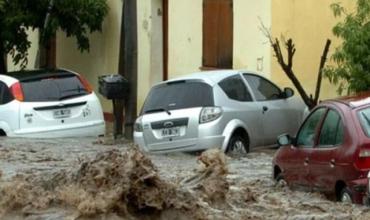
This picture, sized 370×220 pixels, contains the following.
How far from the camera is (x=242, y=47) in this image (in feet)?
65.0

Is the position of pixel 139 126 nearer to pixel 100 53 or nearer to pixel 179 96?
pixel 179 96

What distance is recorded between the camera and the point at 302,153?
11.3 meters

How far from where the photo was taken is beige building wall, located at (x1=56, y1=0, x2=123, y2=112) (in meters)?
25.2

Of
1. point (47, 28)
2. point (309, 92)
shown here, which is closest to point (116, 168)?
point (309, 92)

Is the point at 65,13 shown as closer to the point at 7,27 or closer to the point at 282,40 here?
the point at 7,27

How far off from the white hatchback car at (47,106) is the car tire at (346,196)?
8892 millimetres

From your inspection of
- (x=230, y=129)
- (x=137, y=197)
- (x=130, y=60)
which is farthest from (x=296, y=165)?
(x=130, y=60)

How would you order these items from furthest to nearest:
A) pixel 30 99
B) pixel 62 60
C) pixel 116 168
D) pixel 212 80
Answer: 1. pixel 62 60
2. pixel 30 99
3. pixel 212 80
4. pixel 116 168

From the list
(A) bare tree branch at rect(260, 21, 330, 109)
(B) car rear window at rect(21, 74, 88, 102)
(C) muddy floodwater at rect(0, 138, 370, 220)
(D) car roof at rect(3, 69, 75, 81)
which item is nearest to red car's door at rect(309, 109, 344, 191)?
(C) muddy floodwater at rect(0, 138, 370, 220)

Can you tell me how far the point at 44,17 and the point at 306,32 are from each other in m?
8.60

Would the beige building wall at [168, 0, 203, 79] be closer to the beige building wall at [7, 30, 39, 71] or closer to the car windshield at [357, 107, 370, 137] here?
the beige building wall at [7, 30, 39, 71]

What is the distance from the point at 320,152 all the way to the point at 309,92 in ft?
27.8

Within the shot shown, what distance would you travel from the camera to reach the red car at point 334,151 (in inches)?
389

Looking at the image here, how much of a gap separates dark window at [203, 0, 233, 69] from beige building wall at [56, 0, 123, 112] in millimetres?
4123
